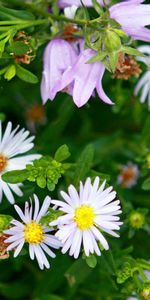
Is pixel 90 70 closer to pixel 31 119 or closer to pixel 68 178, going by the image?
pixel 68 178

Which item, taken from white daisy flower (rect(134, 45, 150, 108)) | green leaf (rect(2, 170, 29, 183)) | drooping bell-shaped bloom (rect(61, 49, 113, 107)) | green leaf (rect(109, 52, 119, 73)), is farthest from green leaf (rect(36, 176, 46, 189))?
white daisy flower (rect(134, 45, 150, 108))

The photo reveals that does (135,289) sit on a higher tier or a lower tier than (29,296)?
higher

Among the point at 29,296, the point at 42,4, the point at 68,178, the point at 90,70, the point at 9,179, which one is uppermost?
the point at 42,4

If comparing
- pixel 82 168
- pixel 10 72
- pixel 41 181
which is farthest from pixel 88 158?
pixel 10 72

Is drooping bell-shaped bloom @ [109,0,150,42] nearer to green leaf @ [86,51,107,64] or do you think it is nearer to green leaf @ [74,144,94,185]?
green leaf @ [86,51,107,64]

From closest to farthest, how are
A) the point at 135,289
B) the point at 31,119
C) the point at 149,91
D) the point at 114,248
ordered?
the point at 135,289 → the point at 114,248 → the point at 149,91 → the point at 31,119

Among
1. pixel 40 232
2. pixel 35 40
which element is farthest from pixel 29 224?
pixel 35 40

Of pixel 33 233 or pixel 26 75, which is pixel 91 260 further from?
pixel 26 75
